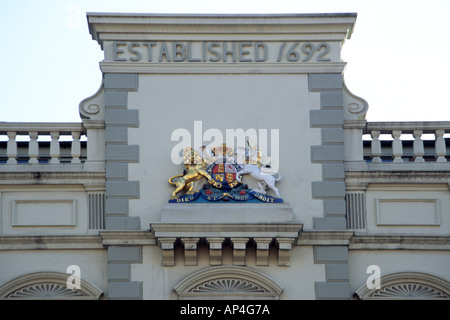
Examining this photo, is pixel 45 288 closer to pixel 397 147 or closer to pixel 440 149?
pixel 397 147

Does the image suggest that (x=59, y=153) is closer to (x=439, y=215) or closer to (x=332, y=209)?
(x=332, y=209)

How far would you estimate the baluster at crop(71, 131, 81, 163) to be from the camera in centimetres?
3425

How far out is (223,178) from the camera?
111 feet

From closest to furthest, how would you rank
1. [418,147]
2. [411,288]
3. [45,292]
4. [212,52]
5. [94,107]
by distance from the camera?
[45,292] < [411,288] < [418,147] < [94,107] < [212,52]

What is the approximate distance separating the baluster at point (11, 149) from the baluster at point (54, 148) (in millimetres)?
767

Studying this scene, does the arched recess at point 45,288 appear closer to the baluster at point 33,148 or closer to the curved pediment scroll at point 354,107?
the baluster at point 33,148

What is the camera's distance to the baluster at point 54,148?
34281 mm

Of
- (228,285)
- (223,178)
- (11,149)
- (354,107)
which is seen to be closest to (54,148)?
(11,149)

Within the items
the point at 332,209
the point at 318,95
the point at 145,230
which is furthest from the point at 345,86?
the point at 145,230

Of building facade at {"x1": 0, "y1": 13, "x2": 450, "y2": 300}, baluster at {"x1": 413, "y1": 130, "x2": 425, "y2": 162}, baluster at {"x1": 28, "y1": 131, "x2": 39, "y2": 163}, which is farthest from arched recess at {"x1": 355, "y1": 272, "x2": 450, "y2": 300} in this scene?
baluster at {"x1": 28, "y1": 131, "x2": 39, "y2": 163}

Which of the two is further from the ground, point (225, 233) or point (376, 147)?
point (376, 147)

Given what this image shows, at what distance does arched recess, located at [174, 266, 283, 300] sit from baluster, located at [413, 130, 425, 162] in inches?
163

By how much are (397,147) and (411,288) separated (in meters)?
3.08

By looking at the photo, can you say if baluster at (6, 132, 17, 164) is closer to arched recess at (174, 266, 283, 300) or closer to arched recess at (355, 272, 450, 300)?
arched recess at (174, 266, 283, 300)
